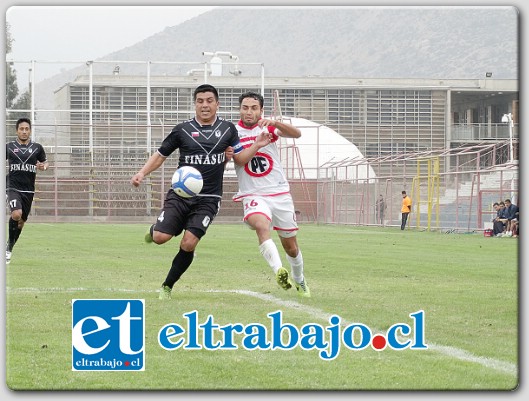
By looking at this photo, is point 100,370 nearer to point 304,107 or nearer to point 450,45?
point 304,107

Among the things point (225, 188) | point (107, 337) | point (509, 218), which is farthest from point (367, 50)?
point (107, 337)

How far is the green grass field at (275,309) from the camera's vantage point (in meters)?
6.55

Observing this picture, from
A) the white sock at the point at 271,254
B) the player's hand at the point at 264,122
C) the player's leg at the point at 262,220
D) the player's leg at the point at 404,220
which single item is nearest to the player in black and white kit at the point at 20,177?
the player's leg at the point at 262,220

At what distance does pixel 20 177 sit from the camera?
58.0ft

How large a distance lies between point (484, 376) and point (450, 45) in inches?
3674

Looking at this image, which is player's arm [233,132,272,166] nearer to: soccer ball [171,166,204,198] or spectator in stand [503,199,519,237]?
soccer ball [171,166,204,198]

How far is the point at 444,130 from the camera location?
72.1 m

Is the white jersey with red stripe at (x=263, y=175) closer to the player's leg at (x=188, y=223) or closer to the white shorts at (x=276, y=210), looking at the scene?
the white shorts at (x=276, y=210)

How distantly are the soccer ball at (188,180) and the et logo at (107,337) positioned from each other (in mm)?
4265

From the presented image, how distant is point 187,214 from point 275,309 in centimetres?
154

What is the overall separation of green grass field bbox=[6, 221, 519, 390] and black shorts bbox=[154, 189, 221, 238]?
0.67 metres

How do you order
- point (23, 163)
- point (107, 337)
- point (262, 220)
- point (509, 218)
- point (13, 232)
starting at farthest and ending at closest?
point (509, 218) → point (23, 163) → point (13, 232) → point (262, 220) → point (107, 337)

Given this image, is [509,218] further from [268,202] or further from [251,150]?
[251,150]

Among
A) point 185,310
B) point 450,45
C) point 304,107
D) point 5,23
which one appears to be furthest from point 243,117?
point 450,45
